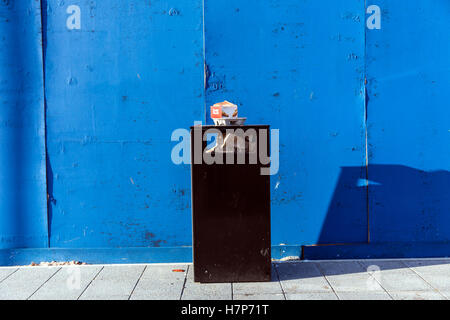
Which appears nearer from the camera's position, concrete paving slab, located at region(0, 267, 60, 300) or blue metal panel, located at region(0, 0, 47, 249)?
concrete paving slab, located at region(0, 267, 60, 300)

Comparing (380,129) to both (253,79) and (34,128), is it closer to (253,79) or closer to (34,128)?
(253,79)

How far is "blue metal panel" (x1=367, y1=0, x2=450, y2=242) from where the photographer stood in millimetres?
5211

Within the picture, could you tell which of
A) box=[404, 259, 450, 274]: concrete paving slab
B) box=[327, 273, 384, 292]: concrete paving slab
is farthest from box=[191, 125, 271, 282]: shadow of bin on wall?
box=[404, 259, 450, 274]: concrete paving slab

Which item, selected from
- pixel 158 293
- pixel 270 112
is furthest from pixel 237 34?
pixel 158 293

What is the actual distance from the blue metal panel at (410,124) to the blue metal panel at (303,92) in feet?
0.58

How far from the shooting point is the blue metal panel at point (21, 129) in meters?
5.12

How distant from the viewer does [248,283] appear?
450 cm

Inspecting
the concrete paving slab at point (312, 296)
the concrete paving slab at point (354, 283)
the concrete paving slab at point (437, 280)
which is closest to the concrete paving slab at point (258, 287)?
the concrete paving slab at point (312, 296)

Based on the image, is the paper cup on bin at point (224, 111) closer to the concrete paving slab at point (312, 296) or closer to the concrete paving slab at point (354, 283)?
the concrete paving slab at point (312, 296)

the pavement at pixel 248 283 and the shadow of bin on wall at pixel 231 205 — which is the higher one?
the shadow of bin on wall at pixel 231 205

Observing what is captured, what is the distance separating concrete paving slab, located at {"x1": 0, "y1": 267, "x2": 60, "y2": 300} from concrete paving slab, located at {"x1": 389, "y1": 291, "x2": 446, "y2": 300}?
3.22 metres

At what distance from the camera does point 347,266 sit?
4.99 m

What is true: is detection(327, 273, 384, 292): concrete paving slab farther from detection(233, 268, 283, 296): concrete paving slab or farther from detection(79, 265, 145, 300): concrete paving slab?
detection(79, 265, 145, 300): concrete paving slab
